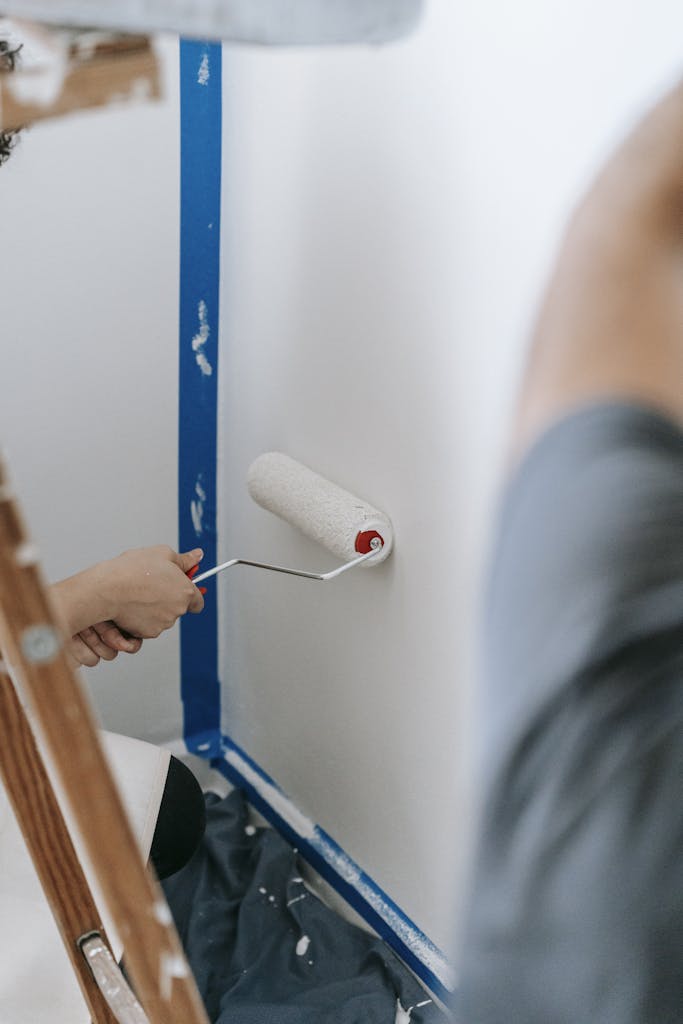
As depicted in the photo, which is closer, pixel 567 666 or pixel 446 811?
pixel 567 666

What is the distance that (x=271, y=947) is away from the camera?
139 centimetres

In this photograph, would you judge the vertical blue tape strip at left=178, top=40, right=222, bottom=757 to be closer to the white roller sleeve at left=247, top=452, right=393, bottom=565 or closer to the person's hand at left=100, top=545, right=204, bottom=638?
the white roller sleeve at left=247, top=452, right=393, bottom=565

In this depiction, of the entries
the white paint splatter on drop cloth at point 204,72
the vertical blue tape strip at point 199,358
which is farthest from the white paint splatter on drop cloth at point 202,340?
the white paint splatter on drop cloth at point 204,72

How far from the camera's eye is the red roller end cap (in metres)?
1.21

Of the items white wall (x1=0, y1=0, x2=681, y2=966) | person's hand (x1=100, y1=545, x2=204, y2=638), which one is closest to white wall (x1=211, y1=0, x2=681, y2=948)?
white wall (x1=0, y1=0, x2=681, y2=966)

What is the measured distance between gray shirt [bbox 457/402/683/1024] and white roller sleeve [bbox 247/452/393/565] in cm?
88

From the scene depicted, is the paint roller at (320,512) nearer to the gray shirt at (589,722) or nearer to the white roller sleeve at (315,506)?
the white roller sleeve at (315,506)

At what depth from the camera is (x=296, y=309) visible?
1.33m

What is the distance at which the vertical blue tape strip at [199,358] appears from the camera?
136cm

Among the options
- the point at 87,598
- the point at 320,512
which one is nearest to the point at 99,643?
the point at 87,598

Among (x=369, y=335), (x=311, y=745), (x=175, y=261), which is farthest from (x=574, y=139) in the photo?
(x=311, y=745)

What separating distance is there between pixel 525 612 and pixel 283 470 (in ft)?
3.36

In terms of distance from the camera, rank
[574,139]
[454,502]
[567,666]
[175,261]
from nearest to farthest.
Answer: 1. [567,666]
2. [574,139]
3. [454,502]
4. [175,261]

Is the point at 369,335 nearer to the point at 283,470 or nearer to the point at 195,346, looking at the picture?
the point at 283,470
